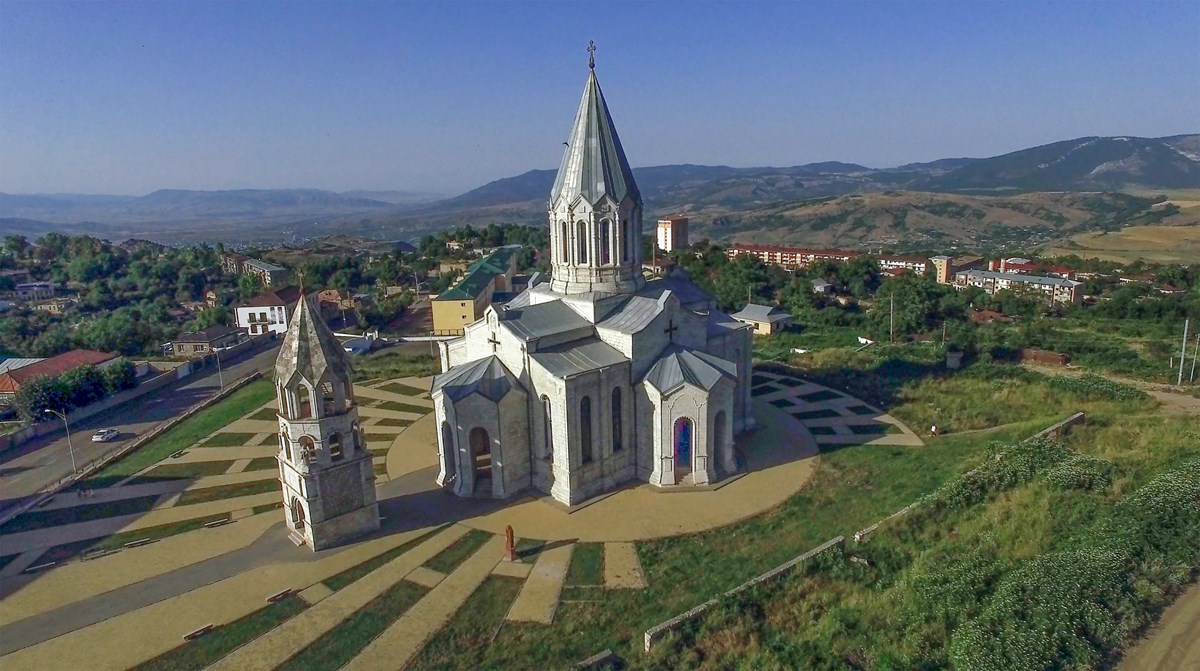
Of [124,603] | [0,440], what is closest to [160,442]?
[0,440]

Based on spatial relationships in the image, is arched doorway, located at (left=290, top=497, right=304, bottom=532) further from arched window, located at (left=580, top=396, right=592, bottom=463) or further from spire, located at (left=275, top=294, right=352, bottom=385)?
arched window, located at (left=580, top=396, right=592, bottom=463)

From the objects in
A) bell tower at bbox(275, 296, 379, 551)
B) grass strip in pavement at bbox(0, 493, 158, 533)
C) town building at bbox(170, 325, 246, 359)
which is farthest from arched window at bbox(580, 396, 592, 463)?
town building at bbox(170, 325, 246, 359)

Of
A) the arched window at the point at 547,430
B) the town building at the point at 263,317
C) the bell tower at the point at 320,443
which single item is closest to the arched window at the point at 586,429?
the arched window at the point at 547,430

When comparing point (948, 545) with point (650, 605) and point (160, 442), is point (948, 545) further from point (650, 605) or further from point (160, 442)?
point (160, 442)

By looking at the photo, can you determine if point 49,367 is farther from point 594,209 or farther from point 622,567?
point 622,567

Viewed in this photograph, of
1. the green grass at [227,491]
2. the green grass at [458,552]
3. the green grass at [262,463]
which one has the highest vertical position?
the green grass at [262,463]

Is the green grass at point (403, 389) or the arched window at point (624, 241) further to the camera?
→ the green grass at point (403, 389)

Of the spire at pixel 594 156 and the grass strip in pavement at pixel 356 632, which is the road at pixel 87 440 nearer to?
the grass strip in pavement at pixel 356 632
